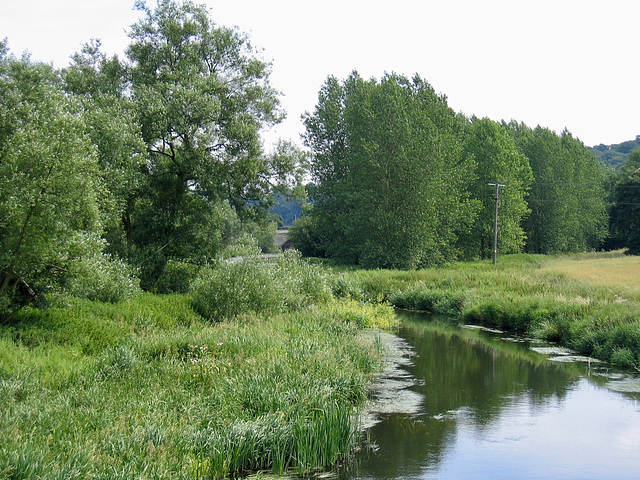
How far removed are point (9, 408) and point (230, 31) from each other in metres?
24.6

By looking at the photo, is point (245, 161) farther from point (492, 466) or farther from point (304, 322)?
point (492, 466)

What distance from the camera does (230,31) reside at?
98.3 feet

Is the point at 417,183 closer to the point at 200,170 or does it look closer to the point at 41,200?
the point at 200,170

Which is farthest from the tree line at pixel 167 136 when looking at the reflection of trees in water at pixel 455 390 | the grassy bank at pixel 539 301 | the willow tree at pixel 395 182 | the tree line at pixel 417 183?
the willow tree at pixel 395 182

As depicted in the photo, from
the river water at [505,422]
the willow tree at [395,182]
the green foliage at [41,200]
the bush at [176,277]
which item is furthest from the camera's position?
the willow tree at [395,182]

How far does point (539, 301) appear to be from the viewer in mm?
23672

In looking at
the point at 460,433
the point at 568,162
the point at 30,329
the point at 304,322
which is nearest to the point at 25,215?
the point at 30,329

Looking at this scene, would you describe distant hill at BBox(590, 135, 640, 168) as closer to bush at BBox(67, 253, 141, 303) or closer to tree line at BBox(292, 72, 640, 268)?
tree line at BBox(292, 72, 640, 268)

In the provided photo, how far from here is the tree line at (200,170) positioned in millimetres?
15016

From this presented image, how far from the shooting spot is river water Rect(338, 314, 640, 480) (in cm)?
981

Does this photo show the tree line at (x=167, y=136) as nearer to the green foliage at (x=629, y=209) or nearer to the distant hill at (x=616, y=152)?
the green foliage at (x=629, y=209)

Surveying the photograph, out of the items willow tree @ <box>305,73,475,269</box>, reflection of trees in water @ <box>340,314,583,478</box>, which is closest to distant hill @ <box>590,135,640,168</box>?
willow tree @ <box>305,73,475,269</box>

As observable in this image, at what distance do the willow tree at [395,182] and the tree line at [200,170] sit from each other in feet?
0.47

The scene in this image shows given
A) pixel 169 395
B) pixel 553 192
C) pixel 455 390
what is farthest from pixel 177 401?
pixel 553 192
